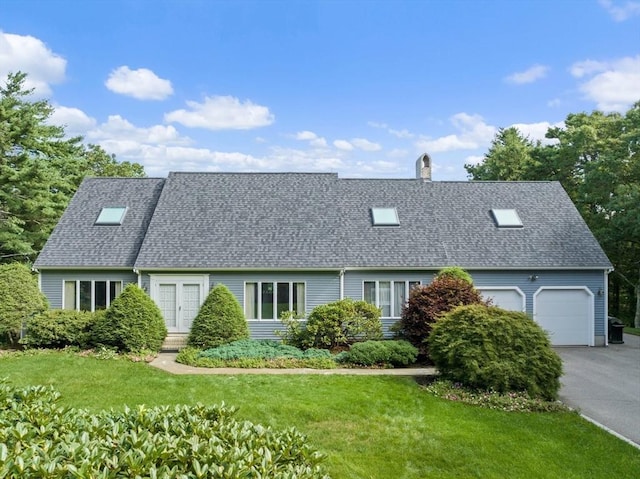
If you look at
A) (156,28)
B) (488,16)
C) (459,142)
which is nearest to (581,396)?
(488,16)

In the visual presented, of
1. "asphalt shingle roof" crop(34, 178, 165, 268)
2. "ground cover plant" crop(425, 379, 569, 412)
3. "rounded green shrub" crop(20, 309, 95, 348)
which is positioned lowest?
"ground cover plant" crop(425, 379, 569, 412)

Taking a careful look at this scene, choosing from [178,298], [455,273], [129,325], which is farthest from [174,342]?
[455,273]

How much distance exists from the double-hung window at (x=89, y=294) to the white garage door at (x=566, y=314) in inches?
604

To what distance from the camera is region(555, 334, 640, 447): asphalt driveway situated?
899 centimetres

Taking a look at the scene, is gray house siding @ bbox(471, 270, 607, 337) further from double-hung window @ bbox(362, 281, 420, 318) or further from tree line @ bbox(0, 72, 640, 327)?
tree line @ bbox(0, 72, 640, 327)

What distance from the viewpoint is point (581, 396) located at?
418 inches

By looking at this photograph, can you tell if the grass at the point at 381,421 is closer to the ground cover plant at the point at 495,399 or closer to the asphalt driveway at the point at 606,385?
the ground cover plant at the point at 495,399

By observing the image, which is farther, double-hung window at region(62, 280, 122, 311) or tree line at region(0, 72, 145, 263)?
tree line at region(0, 72, 145, 263)

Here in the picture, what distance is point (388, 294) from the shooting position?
1691 cm

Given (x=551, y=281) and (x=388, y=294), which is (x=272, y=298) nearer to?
(x=388, y=294)

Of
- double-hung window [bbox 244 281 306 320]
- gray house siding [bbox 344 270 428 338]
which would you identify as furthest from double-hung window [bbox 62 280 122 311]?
gray house siding [bbox 344 270 428 338]

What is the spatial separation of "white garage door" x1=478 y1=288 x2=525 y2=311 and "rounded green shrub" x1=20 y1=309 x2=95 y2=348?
1362 centimetres

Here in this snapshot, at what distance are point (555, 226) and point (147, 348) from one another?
15.7 m

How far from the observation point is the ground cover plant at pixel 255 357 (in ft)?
42.8
